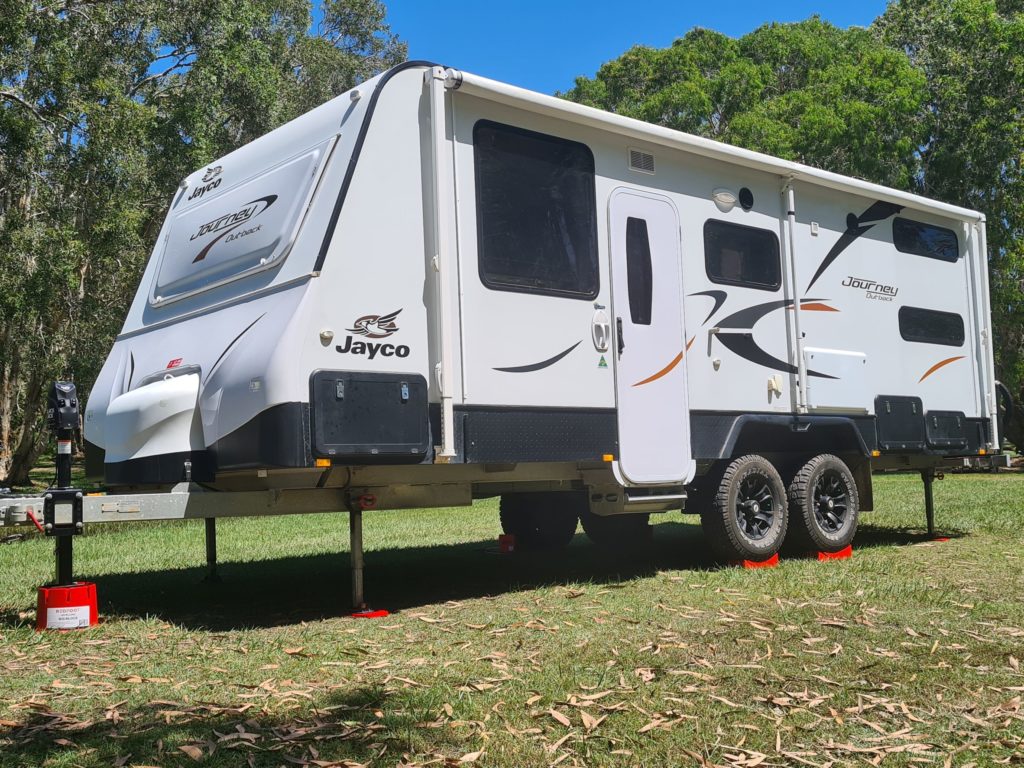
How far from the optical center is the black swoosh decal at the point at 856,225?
29.8 feet

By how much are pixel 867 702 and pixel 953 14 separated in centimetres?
2725

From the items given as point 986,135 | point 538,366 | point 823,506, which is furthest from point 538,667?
point 986,135

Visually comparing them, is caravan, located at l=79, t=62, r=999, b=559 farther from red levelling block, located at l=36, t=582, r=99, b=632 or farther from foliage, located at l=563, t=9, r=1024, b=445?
foliage, located at l=563, t=9, r=1024, b=445

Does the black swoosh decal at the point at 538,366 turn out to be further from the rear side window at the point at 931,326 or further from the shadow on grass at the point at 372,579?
the rear side window at the point at 931,326

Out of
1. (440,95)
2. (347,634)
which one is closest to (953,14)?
(440,95)

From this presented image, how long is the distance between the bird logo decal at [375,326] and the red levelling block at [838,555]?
4.36 m

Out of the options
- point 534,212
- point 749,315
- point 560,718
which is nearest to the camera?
point 560,718

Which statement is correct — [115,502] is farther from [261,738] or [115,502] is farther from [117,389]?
[261,738]

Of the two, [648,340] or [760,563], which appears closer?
Answer: [648,340]

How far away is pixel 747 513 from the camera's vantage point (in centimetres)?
827

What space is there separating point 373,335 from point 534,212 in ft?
5.18

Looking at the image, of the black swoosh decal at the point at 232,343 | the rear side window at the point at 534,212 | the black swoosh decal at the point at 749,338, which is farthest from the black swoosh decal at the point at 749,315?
A: the black swoosh decal at the point at 232,343

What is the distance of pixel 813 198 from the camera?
9.08 metres

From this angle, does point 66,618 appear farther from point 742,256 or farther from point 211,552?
point 742,256
